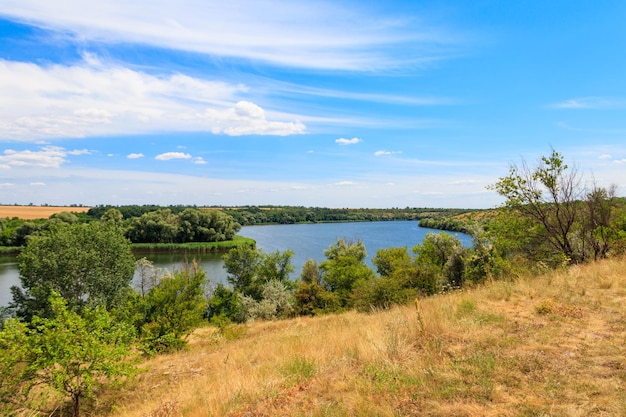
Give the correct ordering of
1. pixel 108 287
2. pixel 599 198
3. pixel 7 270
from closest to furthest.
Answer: pixel 599 198 < pixel 108 287 < pixel 7 270

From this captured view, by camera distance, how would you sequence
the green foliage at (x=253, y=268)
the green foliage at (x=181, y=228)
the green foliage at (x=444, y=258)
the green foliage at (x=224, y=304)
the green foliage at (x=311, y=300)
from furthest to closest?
1. the green foliage at (x=181, y=228)
2. the green foliage at (x=253, y=268)
3. the green foliage at (x=224, y=304)
4. the green foliage at (x=311, y=300)
5. the green foliage at (x=444, y=258)

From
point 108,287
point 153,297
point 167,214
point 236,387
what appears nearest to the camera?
point 236,387

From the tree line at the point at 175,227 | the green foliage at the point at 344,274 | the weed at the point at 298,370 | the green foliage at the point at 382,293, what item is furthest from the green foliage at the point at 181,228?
the weed at the point at 298,370

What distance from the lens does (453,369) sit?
4758 millimetres

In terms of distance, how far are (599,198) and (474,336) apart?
13.1m

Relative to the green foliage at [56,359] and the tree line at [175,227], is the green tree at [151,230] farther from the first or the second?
the green foliage at [56,359]

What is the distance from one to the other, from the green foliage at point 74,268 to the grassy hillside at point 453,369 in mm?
20678

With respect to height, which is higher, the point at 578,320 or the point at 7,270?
the point at 578,320

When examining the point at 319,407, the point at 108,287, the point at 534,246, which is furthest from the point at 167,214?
the point at 319,407

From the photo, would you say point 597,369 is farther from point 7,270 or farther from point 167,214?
point 167,214

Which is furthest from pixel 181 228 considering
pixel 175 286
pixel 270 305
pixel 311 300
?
pixel 175 286

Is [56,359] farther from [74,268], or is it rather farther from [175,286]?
[74,268]

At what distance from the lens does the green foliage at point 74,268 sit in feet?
80.0

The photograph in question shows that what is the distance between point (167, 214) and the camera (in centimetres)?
8406
